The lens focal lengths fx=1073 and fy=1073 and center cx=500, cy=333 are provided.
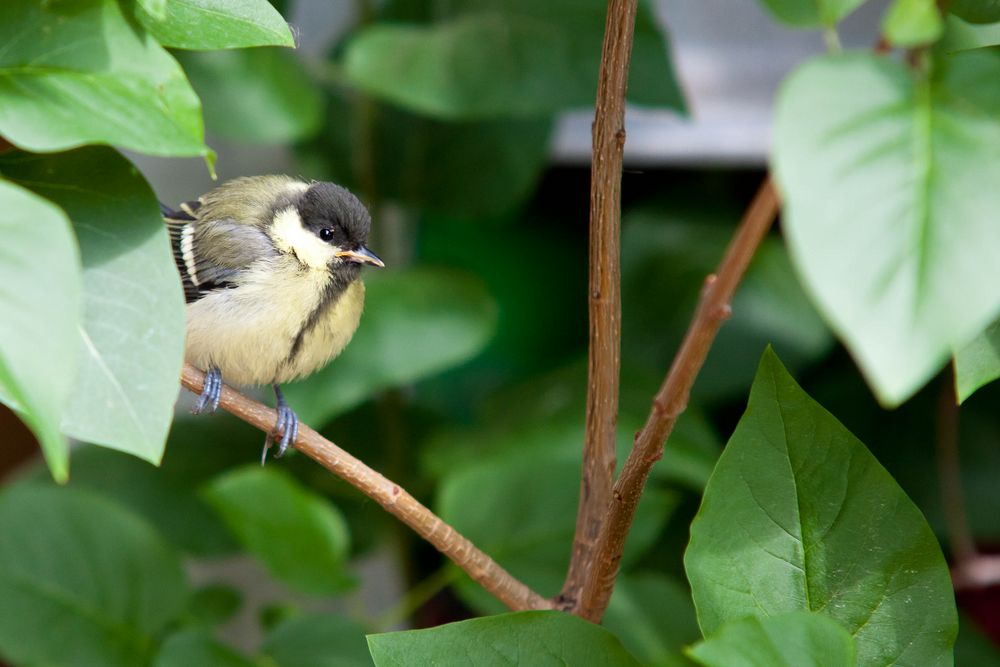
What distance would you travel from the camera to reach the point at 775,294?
1378mm

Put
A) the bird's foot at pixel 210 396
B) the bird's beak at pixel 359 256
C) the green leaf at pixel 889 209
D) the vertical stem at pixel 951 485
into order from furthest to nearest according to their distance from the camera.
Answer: the vertical stem at pixel 951 485
the bird's beak at pixel 359 256
the bird's foot at pixel 210 396
the green leaf at pixel 889 209

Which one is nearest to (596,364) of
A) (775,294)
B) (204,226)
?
(204,226)

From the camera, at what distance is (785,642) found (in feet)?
1.33

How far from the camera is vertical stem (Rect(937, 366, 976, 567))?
129cm

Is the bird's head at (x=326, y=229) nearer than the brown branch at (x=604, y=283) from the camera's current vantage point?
No

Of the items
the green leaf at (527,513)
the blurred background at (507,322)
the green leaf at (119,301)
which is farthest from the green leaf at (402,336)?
the green leaf at (119,301)

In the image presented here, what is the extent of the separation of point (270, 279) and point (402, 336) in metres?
0.37

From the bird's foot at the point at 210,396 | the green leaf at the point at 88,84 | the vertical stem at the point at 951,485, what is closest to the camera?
the green leaf at the point at 88,84

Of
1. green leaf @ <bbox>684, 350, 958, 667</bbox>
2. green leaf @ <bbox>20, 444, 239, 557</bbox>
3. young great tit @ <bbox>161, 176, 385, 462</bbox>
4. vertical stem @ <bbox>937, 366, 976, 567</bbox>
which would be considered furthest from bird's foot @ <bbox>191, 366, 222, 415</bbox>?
vertical stem @ <bbox>937, 366, 976, 567</bbox>

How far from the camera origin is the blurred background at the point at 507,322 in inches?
43.3

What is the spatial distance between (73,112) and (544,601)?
34 centimetres

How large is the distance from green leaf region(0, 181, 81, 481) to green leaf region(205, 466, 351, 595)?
69 cm

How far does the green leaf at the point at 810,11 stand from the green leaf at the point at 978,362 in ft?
0.53

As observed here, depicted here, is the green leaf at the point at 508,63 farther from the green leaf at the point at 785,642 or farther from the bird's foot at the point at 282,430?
the green leaf at the point at 785,642
